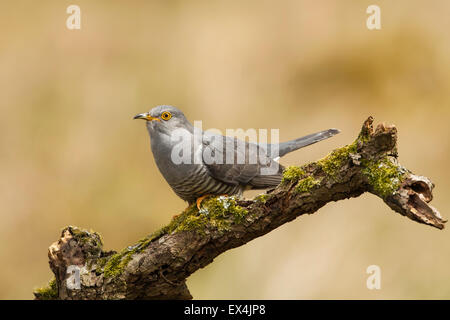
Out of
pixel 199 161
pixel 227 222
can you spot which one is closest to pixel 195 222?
pixel 227 222

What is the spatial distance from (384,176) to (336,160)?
0.98 feet

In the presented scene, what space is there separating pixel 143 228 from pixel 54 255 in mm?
3520

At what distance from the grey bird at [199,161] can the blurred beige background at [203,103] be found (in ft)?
8.67

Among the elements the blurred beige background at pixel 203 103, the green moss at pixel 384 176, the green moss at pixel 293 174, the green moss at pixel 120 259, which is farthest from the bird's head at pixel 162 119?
the blurred beige background at pixel 203 103

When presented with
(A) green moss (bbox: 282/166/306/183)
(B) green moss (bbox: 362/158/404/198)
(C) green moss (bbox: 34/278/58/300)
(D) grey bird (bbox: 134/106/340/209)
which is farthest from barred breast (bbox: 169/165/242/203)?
(B) green moss (bbox: 362/158/404/198)

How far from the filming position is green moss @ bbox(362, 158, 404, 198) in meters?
2.54

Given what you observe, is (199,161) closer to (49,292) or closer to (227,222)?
(227,222)

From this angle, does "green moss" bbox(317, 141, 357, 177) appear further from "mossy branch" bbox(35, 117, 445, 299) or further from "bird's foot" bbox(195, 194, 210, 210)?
"bird's foot" bbox(195, 194, 210, 210)

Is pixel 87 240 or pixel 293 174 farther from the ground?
pixel 293 174

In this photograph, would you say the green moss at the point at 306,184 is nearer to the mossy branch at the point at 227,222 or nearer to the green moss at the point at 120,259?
the mossy branch at the point at 227,222

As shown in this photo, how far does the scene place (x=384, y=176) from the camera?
2561 mm

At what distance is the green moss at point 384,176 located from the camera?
2535 mm

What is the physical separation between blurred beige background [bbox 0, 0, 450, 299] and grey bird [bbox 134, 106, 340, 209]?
264cm

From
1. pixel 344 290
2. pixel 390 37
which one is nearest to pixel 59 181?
pixel 344 290
